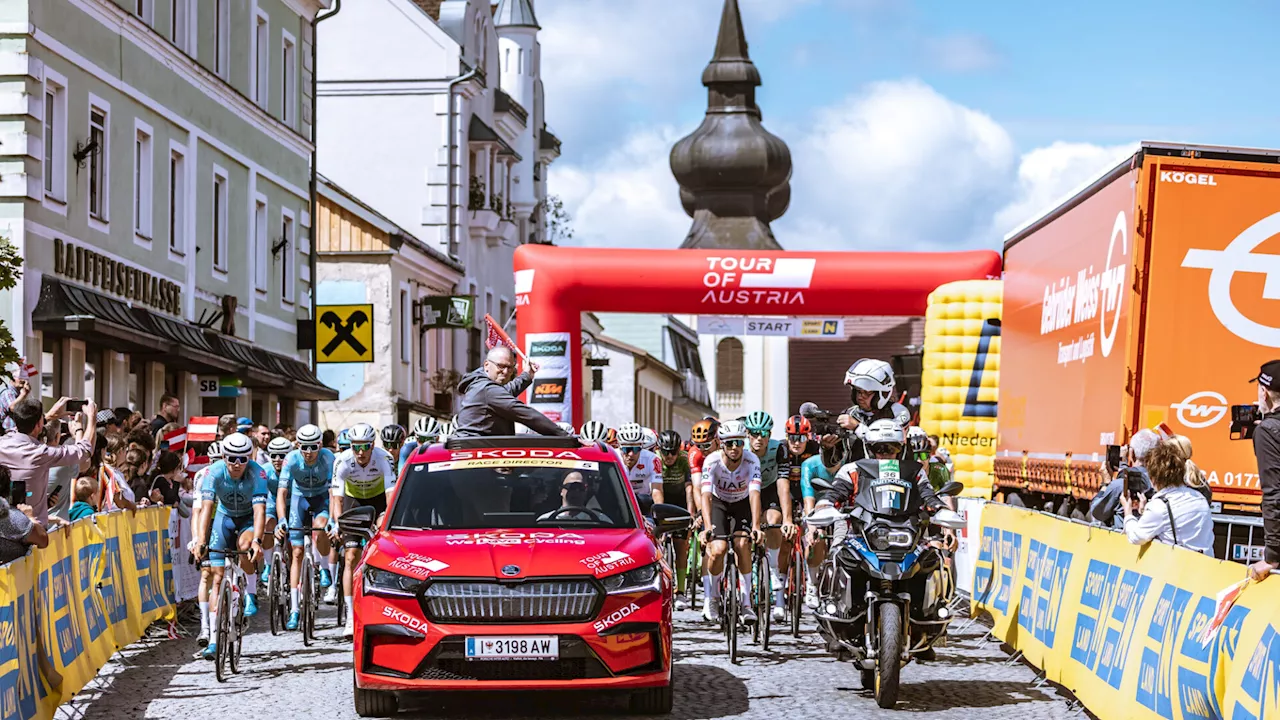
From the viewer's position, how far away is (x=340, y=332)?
29.7 metres

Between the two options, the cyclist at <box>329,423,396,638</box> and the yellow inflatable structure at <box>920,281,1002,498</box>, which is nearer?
the cyclist at <box>329,423,396,638</box>

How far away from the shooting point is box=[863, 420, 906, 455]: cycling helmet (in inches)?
508

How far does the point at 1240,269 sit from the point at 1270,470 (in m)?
6.12

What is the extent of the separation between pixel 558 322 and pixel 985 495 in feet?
25.4

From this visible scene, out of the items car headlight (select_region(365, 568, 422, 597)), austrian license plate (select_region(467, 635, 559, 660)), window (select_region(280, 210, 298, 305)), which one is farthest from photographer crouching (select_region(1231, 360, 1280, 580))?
window (select_region(280, 210, 298, 305))

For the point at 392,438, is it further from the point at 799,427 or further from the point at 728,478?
the point at 799,427

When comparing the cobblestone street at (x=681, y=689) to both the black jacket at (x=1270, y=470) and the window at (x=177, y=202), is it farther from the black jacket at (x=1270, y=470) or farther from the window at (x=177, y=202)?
the window at (x=177, y=202)

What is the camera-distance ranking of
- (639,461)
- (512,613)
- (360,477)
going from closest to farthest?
(512,613)
(360,477)
(639,461)

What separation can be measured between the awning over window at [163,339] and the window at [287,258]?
1248 mm

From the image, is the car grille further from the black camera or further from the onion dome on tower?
the onion dome on tower

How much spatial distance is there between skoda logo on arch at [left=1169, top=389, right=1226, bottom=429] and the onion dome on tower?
97.6 metres

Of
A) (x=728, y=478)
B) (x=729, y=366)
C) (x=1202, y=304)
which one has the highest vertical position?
(x=1202, y=304)

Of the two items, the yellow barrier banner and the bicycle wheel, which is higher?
the yellow barrier banner

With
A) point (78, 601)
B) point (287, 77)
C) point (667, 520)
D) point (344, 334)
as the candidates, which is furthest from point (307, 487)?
point (287, 77)
